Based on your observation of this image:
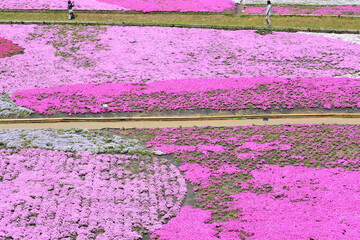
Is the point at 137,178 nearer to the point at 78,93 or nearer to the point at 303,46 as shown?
the point at 78,93

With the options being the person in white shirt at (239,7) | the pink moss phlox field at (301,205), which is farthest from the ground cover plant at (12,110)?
the person in white shirt at (239,7)

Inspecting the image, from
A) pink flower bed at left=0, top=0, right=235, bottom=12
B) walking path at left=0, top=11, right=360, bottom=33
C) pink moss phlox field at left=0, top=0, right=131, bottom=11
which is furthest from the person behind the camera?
pink flower bed at left=0, top=0, right=235, bottom=12

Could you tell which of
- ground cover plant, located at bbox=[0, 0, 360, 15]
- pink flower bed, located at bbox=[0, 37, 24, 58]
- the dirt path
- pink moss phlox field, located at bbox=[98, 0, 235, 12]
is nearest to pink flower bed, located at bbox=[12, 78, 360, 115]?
the dirt path

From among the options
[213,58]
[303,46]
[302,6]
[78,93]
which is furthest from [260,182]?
[302,6]

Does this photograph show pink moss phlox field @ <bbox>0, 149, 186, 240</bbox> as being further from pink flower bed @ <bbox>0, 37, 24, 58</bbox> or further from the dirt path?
pink flower bed @ <bbox>0, 37, 24, 58</bbox>

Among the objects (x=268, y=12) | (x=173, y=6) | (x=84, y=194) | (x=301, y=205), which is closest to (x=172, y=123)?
(x=84, y=194)

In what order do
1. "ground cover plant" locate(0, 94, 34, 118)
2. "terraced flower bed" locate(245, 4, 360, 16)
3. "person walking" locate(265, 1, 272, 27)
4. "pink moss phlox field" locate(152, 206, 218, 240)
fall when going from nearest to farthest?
"pink moss phlox field" locate(152, 206, 218, 240) → "ground cover plant" locate(0, 94, 34, 118) → "person walking" locate(265, 1, 272, 27) → "terraced flower bed" locate(245, 4, 360, 16)

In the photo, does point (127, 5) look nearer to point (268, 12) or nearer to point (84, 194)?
point (268, 12)
